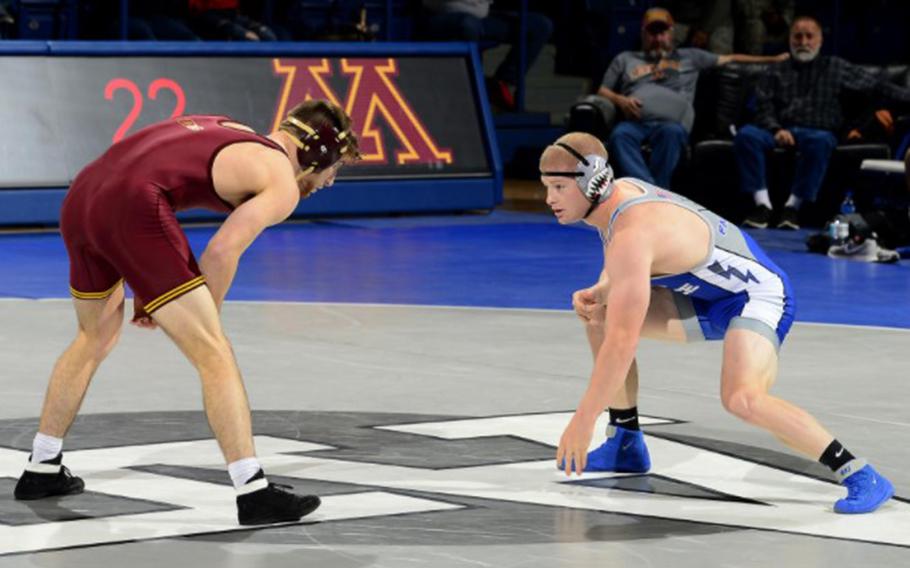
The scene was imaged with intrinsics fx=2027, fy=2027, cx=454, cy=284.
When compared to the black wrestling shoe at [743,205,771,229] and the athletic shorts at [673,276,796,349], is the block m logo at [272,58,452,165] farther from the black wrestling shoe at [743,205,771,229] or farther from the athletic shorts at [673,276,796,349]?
the athletic shorts at [673,276,796,349]

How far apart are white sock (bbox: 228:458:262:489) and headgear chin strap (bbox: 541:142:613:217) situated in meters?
1.46

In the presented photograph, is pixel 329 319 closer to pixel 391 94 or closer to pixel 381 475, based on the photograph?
pixel 381 475

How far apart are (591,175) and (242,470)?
1.60m

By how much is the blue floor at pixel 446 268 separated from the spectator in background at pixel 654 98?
1036mm

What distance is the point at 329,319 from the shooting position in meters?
11.9

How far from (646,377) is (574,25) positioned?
1472 centimetres

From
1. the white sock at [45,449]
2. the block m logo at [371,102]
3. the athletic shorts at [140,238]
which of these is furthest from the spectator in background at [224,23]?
the athletic shorts at [140,238]

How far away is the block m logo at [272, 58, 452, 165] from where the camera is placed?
58.4 ft

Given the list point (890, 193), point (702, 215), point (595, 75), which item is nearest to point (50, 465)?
point (702, 215)

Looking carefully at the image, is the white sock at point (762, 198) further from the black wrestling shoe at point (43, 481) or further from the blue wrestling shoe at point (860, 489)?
the black wrestling shoe at point (43, 481)

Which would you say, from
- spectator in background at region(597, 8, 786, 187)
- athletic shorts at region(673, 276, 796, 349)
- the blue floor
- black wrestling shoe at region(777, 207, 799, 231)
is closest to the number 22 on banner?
the blue floor

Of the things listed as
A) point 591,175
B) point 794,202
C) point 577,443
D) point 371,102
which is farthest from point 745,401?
point 371,102

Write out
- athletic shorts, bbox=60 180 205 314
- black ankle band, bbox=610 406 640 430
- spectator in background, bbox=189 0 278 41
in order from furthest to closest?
1. spectator in background, bbox=189 0 278 41
2. black ankle band, bbox=610 406 640 430
3. athletic shorts, bbox=60 180 205 314

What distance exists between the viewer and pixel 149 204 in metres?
6.78
